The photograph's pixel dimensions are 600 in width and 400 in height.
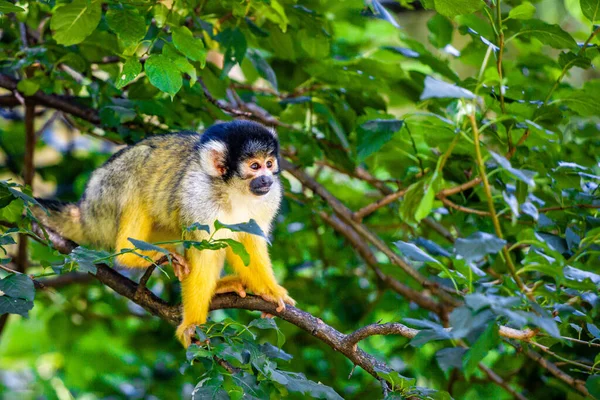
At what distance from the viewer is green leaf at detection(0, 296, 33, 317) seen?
85.0 inches

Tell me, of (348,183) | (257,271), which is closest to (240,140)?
(257,271)

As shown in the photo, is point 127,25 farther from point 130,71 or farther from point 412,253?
point 412,253

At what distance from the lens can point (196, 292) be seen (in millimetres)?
3248

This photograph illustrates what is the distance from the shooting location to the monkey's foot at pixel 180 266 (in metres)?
3.30

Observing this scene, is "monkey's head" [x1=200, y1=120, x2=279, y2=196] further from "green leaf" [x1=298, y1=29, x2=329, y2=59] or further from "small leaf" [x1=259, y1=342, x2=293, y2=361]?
"small leaf" [x1=259, y1=342, x2=293, y2=361]

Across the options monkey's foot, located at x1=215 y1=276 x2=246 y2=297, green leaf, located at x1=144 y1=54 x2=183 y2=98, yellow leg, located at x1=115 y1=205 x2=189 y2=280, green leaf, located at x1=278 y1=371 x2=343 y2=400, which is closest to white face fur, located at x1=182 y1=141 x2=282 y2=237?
monkey's foot, located at x1=215 y1=276 x2=246 y2=297

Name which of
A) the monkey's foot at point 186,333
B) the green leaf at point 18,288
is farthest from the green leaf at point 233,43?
the green leaf at point 18,288

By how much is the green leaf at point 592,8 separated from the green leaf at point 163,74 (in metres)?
1.55

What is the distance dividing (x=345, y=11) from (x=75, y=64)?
169cm

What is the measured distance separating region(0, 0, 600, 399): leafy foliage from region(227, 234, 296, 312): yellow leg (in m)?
0.25

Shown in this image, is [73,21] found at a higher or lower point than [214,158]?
higher

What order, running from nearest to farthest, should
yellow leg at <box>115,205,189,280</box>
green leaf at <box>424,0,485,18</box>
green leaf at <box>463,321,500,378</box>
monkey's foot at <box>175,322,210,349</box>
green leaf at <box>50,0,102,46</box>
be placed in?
green leaf at <box>463,321,500,378</box> < green leaf at <box>424,0,485,18</box> < green leaf at <box>50,0,102,46</box> < monkey's foot at <box>175,322,210,349</box> < yellow leg at <box>115,205,189,280</box>

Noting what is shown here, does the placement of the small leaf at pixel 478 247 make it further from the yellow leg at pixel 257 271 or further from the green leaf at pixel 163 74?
the yellow leg at pixel 257 271

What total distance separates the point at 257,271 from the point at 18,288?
1.49 meters
